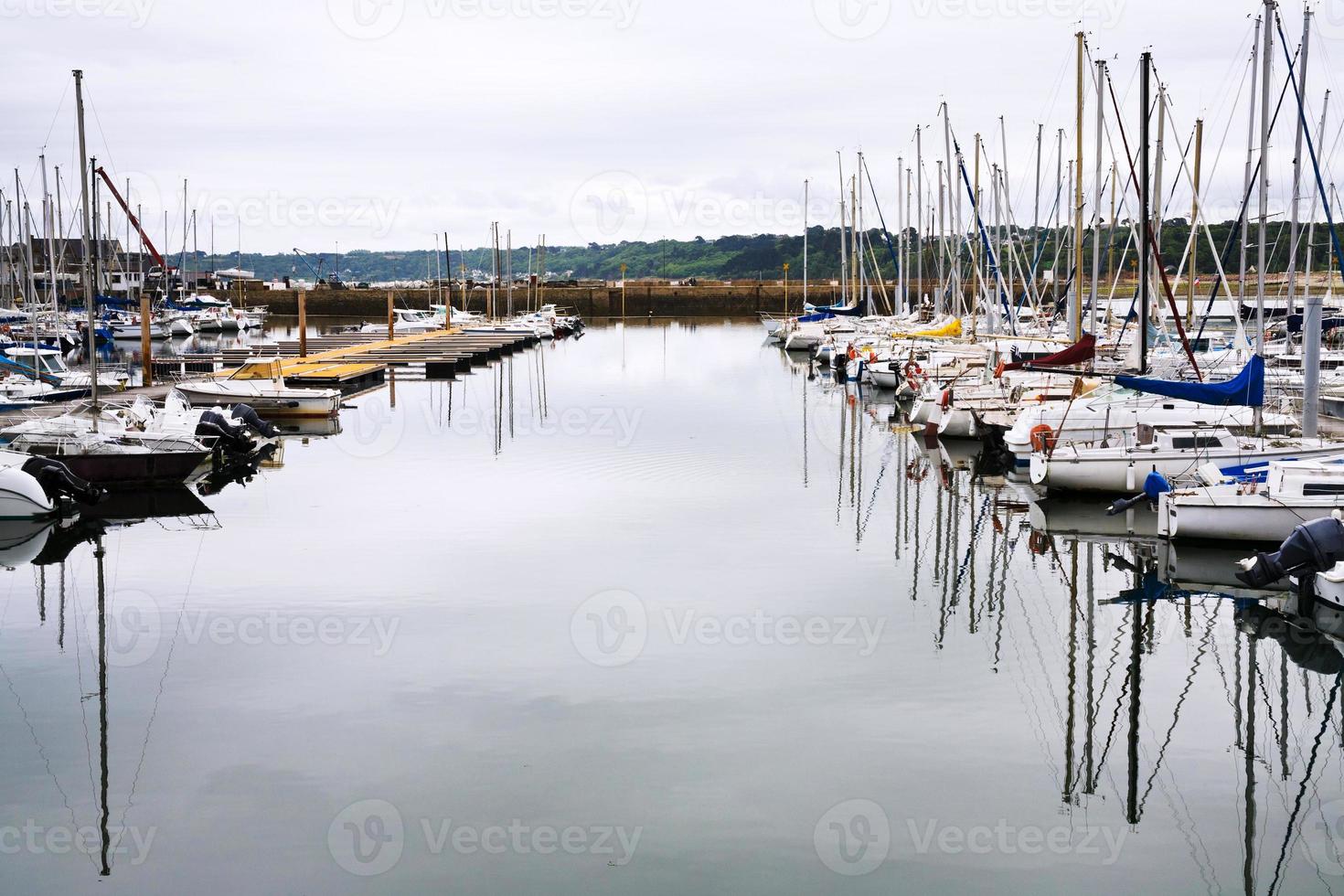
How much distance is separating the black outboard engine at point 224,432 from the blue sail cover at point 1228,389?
16838 mm

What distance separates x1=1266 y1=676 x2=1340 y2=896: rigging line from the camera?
9867mm

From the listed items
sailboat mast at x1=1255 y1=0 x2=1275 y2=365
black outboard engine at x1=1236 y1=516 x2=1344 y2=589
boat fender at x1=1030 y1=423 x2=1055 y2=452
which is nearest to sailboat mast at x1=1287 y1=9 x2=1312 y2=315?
sailboat mast at x1=1255 y1=0 x2=1275 y2=365

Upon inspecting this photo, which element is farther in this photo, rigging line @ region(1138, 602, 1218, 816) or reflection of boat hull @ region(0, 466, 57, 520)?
reflection of boat hull @ region(0, 466, 57, 520)

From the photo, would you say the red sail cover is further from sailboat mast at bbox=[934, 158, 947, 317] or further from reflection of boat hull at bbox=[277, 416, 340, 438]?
sailboat mast at bbox=[934, 158, 947, 317]

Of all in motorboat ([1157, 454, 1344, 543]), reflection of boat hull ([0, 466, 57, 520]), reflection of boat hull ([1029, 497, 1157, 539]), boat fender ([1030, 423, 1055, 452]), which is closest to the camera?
motorboat ([1157, 454, 1344, 543])

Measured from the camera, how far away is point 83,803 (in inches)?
426

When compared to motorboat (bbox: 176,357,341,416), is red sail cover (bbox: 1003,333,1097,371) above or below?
above

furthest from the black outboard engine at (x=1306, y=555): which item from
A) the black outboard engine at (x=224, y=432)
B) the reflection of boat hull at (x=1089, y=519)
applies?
the black outboard engine at (x=224, y=432)

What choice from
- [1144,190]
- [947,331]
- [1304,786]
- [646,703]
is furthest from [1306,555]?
[947,331]

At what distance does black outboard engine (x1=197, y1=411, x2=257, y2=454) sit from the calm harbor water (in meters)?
3.57

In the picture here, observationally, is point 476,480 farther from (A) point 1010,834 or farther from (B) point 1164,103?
(B) point 1164,103

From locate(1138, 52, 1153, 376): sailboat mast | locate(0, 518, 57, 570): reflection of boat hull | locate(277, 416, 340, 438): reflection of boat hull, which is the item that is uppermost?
locate(1138, 52, 1153, 376): sailboat mast

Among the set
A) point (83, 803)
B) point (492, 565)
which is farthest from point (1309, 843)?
point (492, 565)

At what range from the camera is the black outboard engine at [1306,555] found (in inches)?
608
